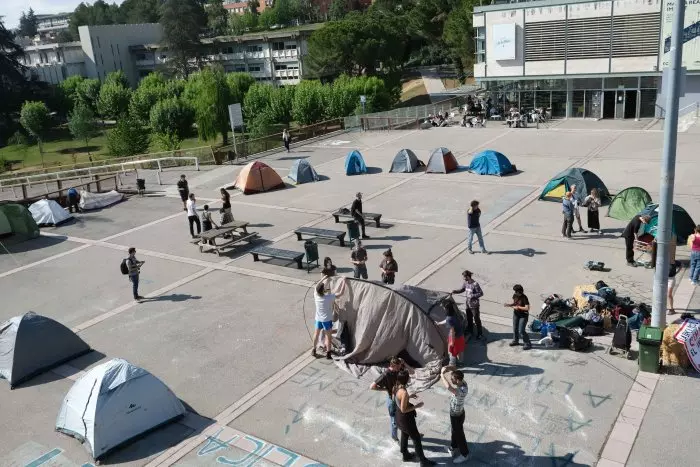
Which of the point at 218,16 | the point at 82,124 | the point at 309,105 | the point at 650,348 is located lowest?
the point at 650,348

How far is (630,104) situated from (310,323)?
33.4 meters

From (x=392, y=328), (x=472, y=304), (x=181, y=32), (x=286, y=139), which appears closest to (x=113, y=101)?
(x=181, y=32)

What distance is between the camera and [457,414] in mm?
8680

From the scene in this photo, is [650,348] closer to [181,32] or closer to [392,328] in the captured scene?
[392,328]

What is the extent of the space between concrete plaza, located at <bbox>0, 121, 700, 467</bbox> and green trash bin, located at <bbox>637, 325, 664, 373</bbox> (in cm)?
33

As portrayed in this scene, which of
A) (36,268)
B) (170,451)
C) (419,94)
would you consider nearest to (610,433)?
(170,451)

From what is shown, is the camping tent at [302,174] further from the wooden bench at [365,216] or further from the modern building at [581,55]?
the modern building at [581,55]

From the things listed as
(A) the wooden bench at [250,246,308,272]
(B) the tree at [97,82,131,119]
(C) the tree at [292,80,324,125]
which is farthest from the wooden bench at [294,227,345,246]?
(B) the tree at [97,82,131,119]

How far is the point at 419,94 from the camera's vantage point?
8212 centimetres

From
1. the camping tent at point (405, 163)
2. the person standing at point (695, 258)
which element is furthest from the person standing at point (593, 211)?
the camping tent at point (405, 163)

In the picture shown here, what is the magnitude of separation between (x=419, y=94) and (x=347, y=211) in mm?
64279

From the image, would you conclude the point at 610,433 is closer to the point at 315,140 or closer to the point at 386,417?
the point at 386,417

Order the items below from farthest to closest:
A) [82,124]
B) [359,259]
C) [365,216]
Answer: [82,124] → [365,216] → [359,259]

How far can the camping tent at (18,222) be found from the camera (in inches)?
880
